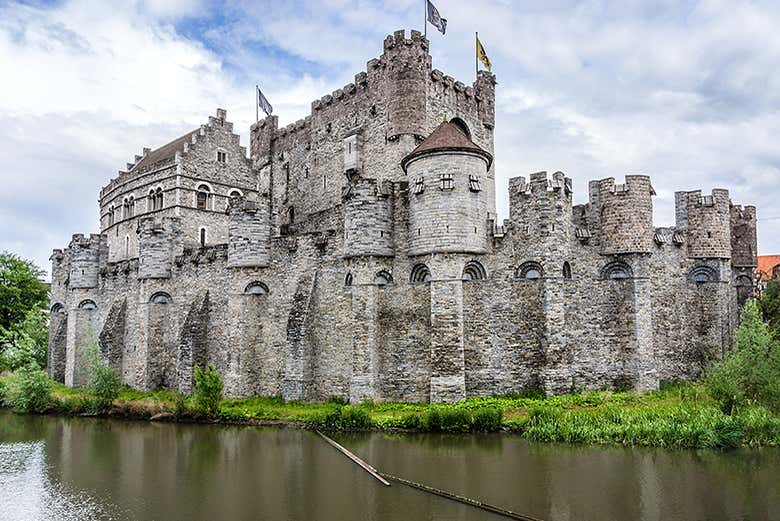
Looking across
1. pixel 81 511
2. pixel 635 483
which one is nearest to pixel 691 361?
pixel 635 483

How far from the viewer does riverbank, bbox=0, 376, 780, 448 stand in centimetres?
2017

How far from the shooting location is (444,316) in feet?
85.5

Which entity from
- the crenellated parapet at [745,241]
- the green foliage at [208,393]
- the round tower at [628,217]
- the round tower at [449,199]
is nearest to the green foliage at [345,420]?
the green foliage at [208,393]

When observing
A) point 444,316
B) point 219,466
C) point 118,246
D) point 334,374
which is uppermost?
point 118,246

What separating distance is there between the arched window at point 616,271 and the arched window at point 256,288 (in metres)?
15.9

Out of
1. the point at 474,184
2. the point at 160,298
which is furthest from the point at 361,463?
the point at 160,298

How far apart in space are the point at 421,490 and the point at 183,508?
5.79 m

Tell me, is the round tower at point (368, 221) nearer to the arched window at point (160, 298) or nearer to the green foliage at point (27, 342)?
the arched window at point (160, 298)

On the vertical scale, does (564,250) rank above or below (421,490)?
above

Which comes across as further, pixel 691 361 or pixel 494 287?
pixel 691 361

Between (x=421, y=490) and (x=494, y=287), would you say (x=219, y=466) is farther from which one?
(x=494, y=287)

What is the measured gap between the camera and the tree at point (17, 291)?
52000 millimetres

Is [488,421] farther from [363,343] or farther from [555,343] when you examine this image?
[363,343]

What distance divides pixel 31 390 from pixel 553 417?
2684cm
